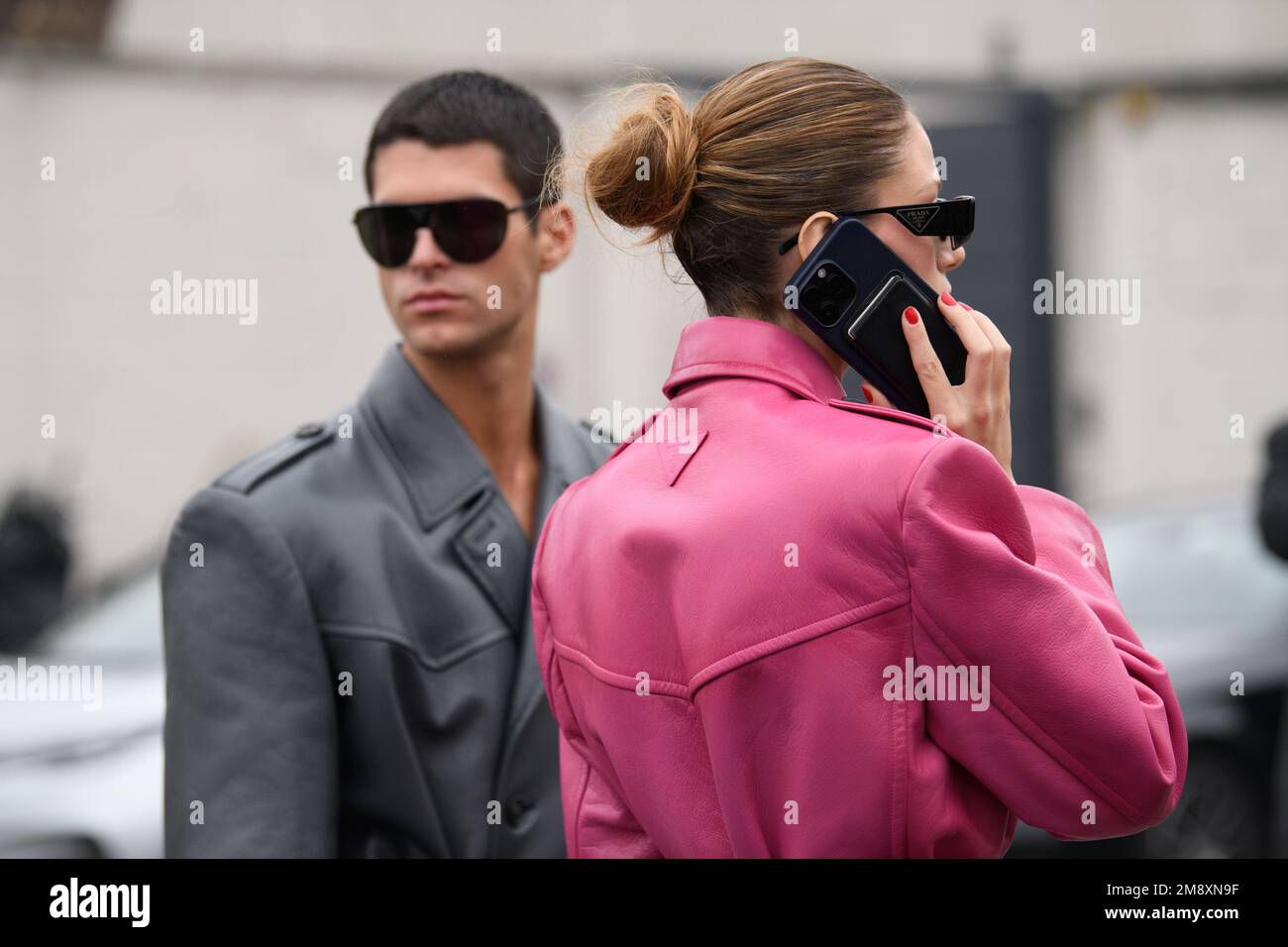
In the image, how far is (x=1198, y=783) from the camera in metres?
5.53

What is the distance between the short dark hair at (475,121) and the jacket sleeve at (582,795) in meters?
0.96

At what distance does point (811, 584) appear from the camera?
1541mm

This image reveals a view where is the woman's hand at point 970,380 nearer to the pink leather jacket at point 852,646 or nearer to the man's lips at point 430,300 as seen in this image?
the pink leather jacket at point 852,646

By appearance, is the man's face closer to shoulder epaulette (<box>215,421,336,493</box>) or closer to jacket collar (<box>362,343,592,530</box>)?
jacket collar (<box>362,343,592,530</box>)

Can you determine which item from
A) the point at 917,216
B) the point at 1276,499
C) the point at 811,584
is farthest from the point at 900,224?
the point at 1276,499

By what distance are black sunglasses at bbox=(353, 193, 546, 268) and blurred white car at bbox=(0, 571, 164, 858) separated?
2.13 meters

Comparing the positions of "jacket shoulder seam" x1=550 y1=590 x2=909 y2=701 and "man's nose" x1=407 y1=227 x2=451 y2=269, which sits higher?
"man's nose" x1=407 y1=227 x2=451 y2=269

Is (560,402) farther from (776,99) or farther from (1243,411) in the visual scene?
(776,99)

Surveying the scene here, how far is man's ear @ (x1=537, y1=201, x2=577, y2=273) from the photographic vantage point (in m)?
2.81

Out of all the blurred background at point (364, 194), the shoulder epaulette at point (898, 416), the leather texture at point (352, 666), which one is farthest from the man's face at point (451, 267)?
the blurred background at point (364, 194)

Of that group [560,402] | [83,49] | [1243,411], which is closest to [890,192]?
[560,402]

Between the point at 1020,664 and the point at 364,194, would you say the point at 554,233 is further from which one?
the point at 364,194

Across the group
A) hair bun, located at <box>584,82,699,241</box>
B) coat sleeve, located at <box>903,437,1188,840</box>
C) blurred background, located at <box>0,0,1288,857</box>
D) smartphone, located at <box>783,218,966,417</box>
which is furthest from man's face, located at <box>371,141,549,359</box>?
blurred background, located at <box>0,0,1288,857</box>
